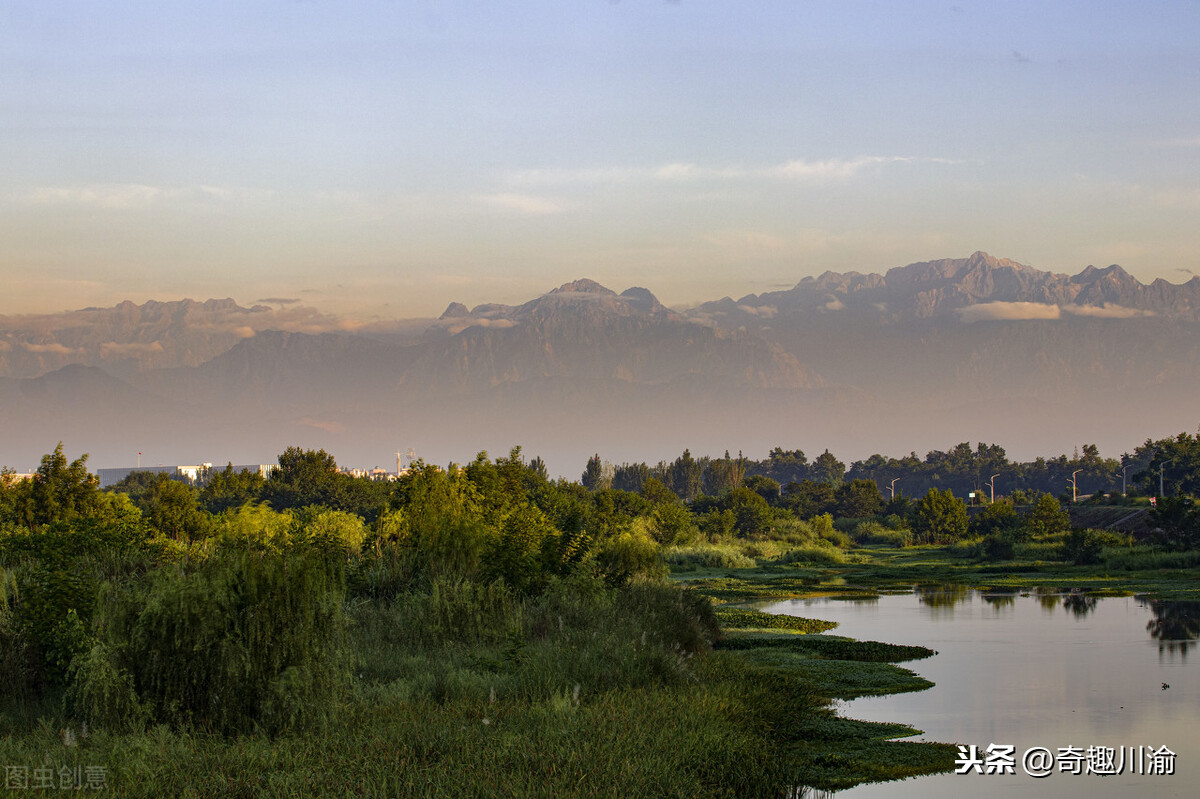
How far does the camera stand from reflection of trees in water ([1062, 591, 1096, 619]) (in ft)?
153

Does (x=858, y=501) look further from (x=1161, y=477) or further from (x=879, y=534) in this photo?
(x=1161, y=477)

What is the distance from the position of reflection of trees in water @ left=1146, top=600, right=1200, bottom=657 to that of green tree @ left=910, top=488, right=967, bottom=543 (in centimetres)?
6500

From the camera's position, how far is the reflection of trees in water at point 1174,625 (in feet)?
114

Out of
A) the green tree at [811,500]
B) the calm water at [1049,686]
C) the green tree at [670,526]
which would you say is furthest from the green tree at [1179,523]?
the green tree at [811,500]

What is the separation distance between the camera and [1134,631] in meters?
38.9

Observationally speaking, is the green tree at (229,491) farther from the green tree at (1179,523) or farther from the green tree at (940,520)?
the green tree at (1179,523)

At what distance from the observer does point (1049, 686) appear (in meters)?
27.7

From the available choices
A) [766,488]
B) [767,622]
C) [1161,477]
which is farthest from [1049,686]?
[766,488]

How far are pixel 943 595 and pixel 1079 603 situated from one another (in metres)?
8.91

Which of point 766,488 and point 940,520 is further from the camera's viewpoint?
point 766,488

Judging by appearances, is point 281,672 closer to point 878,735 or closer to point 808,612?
point 878,735

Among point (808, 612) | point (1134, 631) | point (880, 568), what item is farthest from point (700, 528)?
point (1134, 631)

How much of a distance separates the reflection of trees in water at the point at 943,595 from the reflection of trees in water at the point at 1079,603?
4.67m

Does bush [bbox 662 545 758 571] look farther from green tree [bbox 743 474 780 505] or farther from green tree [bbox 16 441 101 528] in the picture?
green tree [bbox 743 474 780 505]
